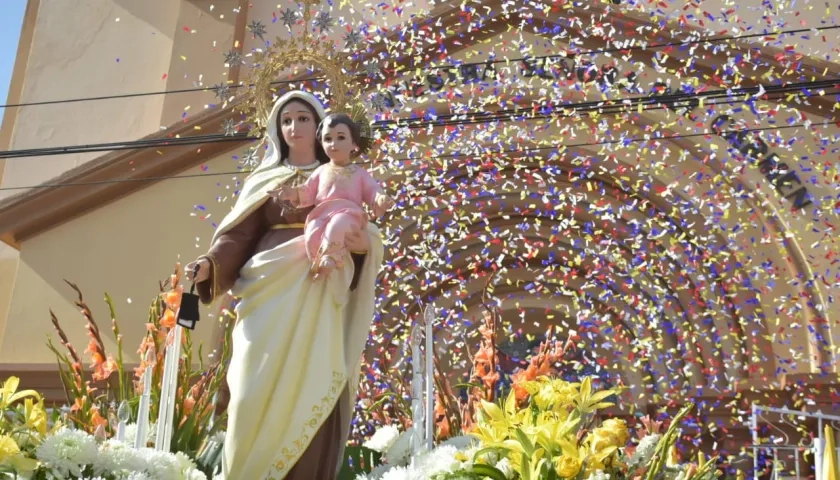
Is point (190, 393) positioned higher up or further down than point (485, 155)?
further down

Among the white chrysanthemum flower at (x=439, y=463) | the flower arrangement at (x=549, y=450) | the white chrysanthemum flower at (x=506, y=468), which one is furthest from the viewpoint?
the white chrysanthemum flower at (x=439, y=463)

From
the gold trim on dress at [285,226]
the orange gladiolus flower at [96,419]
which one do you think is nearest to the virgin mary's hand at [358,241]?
the gold trim on dress at [285,226]

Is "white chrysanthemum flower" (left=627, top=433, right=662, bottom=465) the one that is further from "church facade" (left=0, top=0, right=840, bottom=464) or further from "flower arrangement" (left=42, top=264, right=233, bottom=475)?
"church facade" (left=0, top=0, right=840, bottom=464)

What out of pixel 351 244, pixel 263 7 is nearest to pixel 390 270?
pixel 263 7

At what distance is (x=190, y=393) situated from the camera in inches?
157

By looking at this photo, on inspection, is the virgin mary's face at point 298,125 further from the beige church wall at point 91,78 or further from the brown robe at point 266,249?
the beige church wall at point 91,78

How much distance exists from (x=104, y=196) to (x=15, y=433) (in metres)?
6.28

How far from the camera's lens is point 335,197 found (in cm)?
345

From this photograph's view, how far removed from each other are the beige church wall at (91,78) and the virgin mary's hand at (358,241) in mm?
7519

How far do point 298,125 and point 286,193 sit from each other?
42 centimetres

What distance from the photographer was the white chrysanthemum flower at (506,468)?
7.32ft

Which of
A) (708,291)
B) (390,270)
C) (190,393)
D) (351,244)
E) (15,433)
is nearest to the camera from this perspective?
(15,433)

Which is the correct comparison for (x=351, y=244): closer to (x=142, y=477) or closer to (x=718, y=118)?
(x=142, y=477)

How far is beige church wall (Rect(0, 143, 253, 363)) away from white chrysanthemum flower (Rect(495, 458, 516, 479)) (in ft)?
21.1
